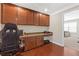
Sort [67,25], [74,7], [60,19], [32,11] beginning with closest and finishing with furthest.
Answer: [74,7] → [32,11] → [60,19] → [67,25]

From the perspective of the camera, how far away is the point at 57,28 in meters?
5.55

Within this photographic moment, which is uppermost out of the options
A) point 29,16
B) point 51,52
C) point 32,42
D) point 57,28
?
point 29,16

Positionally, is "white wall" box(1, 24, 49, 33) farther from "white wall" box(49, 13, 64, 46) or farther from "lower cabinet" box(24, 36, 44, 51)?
"lower cabinet" box(24, 36, 44, 51)

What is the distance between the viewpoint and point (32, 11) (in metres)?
4.66

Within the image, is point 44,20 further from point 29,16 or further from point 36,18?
point 29,16

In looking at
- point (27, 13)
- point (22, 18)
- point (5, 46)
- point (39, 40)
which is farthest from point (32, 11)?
point (5, 46)

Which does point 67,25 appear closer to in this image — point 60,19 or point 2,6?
point 60,19

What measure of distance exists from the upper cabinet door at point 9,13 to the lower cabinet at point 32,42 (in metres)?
0.98

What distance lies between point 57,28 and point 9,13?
10.0ft

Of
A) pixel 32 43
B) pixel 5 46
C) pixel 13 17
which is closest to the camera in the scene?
pixel 5 46

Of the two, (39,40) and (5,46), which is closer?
(5,46)

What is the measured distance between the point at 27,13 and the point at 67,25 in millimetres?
7651

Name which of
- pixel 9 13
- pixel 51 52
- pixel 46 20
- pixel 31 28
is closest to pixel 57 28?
pixel 46 20

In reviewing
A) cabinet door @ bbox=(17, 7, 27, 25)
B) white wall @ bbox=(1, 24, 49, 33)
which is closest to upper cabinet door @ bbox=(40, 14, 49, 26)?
white wall @ bbox=(1, 24, 49, 33)
